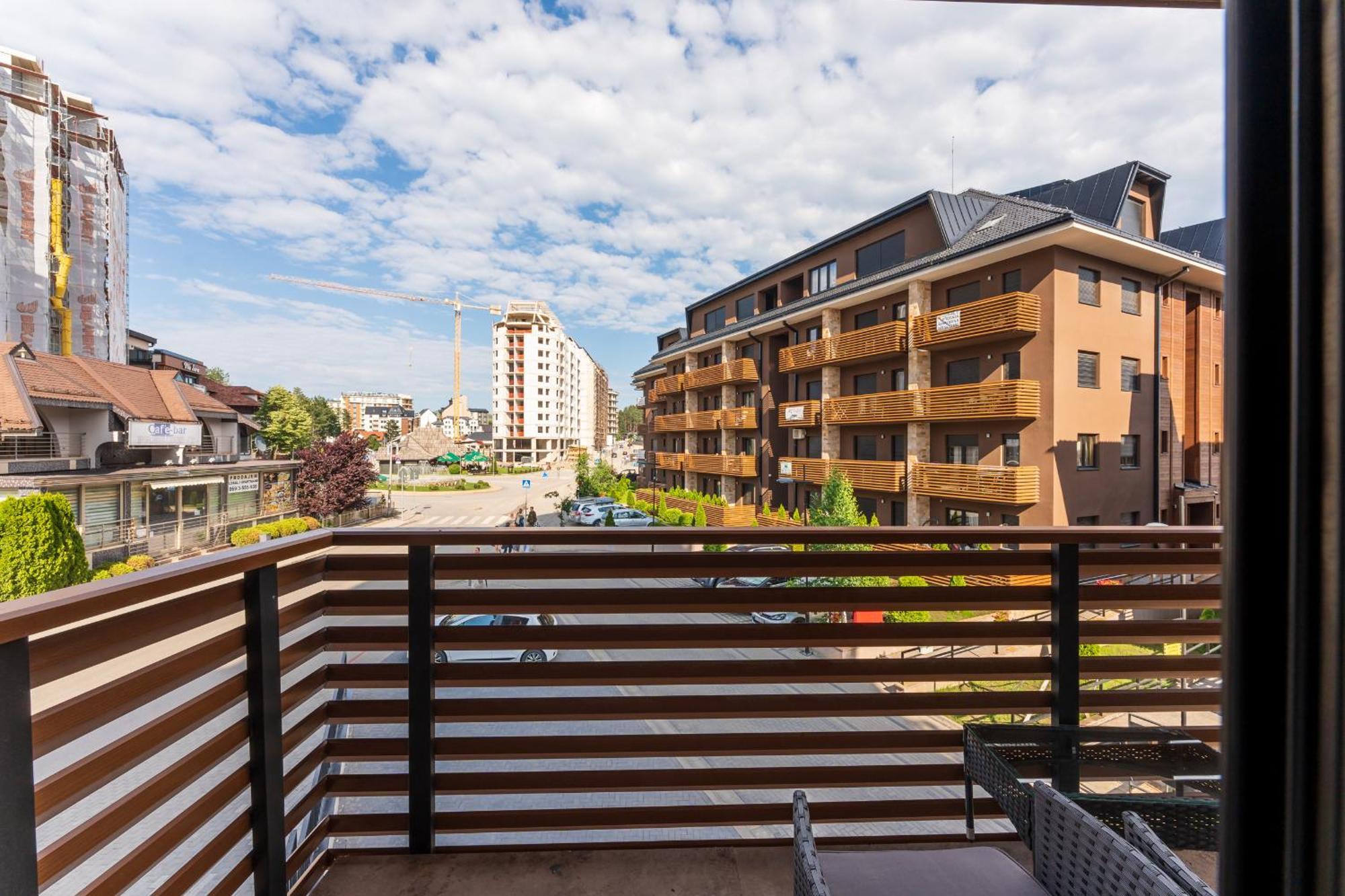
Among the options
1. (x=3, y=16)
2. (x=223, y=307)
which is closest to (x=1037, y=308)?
(x=3, y=16)

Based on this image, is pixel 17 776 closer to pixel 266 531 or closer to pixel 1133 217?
pixel 1133 217

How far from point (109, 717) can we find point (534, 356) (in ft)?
202

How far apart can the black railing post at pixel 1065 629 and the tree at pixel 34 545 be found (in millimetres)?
14250

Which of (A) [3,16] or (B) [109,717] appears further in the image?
(A) [3,16]

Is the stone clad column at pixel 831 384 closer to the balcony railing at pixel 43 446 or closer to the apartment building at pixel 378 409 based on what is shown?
the balcony railing at pixel 43 446

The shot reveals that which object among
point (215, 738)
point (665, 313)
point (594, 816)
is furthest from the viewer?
point (665, 313)

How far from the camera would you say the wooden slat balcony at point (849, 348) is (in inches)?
550

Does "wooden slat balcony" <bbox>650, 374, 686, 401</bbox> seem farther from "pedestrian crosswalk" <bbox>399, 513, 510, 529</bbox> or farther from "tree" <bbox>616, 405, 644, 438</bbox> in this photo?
"tree" <bbox>616, 405, 644, 438</bbox>

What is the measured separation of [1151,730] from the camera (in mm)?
1890

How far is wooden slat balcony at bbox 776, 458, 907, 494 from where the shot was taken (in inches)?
546

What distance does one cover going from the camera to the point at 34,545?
33.4ft

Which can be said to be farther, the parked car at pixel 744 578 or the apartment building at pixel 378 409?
the apartment building at pixel 378 409

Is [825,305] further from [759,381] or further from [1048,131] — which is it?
[1048,131]

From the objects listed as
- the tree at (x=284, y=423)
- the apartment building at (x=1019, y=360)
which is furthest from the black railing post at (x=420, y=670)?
the tree at (x=284, y=423)
